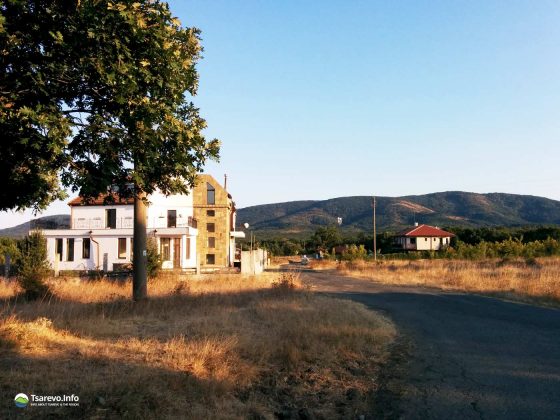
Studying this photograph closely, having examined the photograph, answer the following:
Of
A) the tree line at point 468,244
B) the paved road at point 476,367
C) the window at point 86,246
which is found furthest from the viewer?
the tree line at point 468,244

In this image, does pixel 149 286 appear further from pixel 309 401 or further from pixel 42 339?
pixel 309 401

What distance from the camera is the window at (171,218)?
4675cm

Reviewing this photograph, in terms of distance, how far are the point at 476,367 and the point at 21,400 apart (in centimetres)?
624

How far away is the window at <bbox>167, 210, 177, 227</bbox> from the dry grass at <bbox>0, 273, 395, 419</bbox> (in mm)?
34887

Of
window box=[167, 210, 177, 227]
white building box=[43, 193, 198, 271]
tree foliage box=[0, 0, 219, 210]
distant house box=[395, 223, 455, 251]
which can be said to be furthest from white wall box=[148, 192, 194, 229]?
distant house box=[395, 223, 455, 251]

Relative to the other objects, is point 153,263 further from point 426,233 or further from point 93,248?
point 426,233

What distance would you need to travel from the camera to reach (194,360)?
257 inches

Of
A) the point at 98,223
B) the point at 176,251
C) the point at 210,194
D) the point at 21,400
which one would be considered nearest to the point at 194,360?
the point at 21,400

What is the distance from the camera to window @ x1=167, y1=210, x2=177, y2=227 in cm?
4675

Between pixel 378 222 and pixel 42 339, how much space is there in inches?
6817

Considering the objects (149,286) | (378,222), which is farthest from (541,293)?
(378,222)

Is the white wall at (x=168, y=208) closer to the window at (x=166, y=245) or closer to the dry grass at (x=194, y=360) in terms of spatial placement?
the window at (x=166, y=245)

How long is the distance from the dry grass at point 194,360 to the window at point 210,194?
40576mm

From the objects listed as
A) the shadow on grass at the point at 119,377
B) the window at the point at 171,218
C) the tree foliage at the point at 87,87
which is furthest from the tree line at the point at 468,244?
the tree foliage at the point at 87,87
